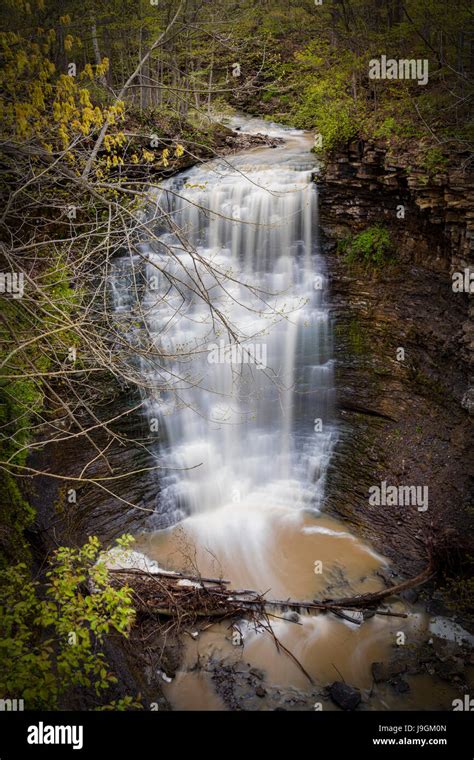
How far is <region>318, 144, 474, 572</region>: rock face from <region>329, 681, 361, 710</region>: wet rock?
262 cm

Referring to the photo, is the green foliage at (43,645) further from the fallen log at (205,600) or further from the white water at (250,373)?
the white water at (250,373)

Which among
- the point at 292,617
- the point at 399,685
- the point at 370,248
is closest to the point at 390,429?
the point at 370,248

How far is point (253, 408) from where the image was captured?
1014 centimetres

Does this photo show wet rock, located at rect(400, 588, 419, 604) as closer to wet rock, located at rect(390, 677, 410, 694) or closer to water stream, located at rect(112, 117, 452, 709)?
water stream, located at rect(112, 117, 452, 709)

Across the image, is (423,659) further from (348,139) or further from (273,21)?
(273,21)

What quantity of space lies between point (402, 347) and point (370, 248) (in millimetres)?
2127

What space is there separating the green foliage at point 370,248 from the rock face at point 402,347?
149mm

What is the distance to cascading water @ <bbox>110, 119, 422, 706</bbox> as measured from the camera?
331 inches

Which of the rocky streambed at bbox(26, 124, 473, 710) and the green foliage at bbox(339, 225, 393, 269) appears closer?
the rocky streambed at bbox(26, 124, 473, 710)

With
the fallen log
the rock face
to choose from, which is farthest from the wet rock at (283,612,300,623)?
the rock face

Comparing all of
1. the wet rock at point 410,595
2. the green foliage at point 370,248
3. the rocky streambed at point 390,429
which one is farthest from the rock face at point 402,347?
the wet rock at point 410,595

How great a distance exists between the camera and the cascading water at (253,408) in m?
8.40

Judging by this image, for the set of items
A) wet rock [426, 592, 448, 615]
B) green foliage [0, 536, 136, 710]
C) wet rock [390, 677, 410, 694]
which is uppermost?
green foliage [0, 536, 136, 710]
